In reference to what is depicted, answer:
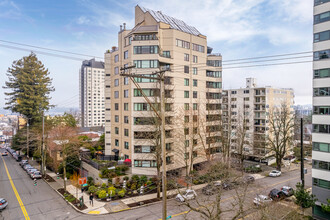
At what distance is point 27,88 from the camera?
47.2m

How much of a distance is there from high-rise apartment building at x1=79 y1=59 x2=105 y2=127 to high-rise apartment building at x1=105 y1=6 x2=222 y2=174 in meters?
124

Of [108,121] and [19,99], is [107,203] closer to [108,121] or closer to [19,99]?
[108,121]

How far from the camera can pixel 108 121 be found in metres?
39.5

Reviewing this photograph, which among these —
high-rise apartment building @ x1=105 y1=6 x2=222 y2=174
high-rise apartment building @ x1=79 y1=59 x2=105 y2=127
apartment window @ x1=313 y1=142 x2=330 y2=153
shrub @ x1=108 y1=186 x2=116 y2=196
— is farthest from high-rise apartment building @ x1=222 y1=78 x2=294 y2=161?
high-rise apartment building @ x1=79 y1=59 x2=105 y2=127

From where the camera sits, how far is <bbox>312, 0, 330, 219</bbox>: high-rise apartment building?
2131 cm

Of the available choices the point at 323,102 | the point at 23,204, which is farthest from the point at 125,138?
the point at 323,102

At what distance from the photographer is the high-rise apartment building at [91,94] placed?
6093 inches

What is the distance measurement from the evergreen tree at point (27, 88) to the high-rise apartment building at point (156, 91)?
2098cm

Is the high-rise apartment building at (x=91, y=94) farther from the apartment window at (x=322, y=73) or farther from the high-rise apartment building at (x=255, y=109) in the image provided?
the apartment window at (x=322, y=73)

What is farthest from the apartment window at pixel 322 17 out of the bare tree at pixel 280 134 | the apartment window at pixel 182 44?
the bare tree at pixel 280 134

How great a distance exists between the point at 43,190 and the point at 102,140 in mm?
17376

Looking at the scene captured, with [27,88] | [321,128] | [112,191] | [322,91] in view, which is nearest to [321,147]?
[321,128]

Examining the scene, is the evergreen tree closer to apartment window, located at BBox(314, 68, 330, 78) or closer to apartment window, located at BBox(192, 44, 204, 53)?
apartment window, located at BBox(192, 44, 204, 53)

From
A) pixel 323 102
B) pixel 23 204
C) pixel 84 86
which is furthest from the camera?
pixel 84 86
